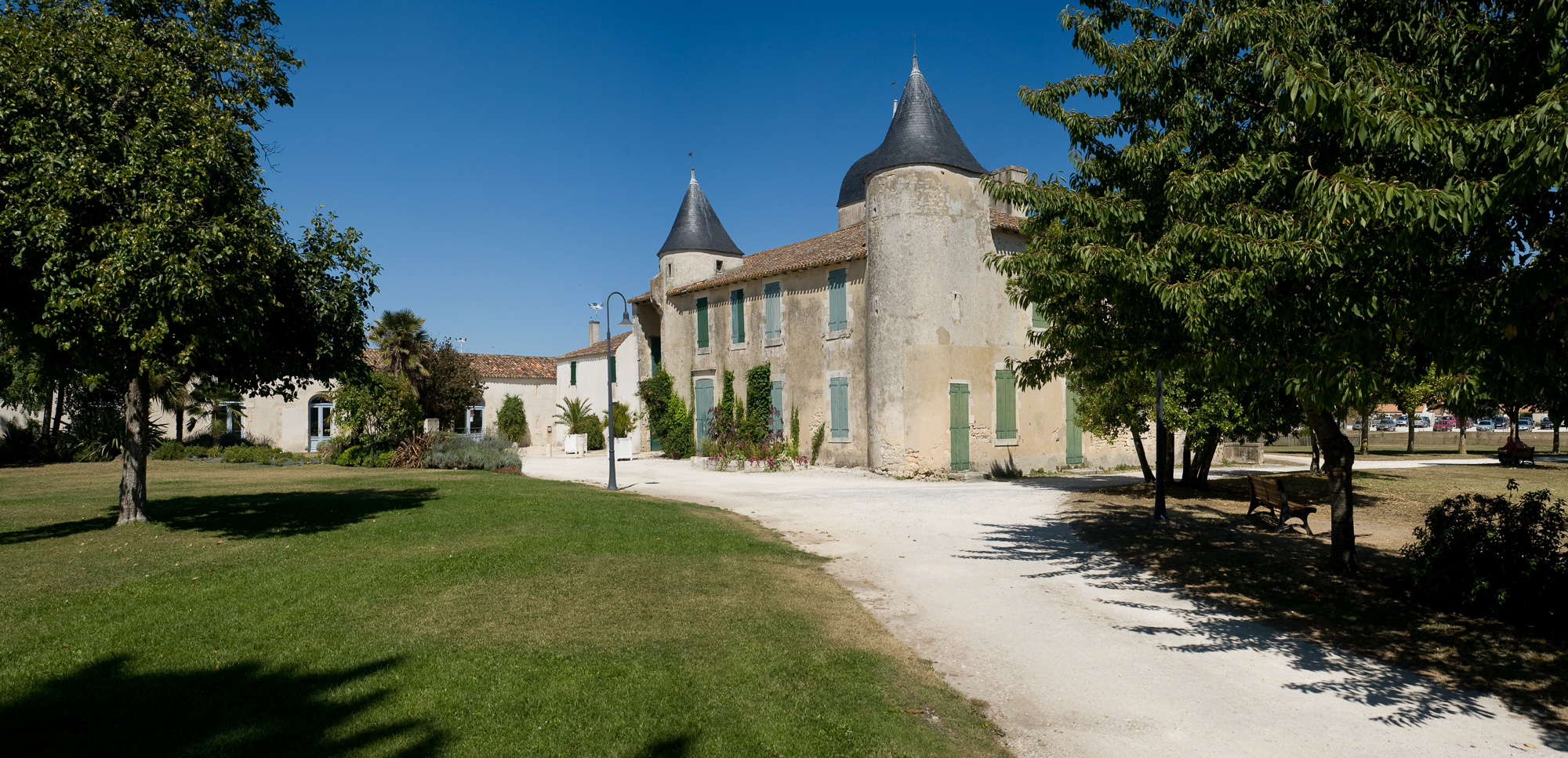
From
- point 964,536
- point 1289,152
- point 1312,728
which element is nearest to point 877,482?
point 964,536

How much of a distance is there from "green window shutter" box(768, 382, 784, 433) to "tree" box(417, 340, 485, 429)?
51.7 ft

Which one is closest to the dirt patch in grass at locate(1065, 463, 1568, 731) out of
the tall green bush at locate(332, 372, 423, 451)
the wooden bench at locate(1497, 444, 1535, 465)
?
the wooden bench at locate(1497, 444, 1535, 465)

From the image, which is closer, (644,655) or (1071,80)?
(644,655)

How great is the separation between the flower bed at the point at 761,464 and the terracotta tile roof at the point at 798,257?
5560mm

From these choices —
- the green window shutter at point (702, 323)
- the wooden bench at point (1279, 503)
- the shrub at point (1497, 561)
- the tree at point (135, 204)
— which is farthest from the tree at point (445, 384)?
the shrub at point (1497, 561)

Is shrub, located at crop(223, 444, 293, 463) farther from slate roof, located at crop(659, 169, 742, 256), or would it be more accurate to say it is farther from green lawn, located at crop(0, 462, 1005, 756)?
green lawn, located at crop(0, 462, 1005, 756)

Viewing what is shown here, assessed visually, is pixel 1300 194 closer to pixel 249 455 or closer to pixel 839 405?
pixel 839 405

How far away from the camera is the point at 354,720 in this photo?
4.23 m

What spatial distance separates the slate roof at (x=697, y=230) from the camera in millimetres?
29312

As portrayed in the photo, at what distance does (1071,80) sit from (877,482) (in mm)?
12699

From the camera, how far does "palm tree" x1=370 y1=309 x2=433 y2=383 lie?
105ft

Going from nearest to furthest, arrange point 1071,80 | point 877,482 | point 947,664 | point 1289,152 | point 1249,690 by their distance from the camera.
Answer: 1. point 1249,690
2. point 947,664
3. point 1289,152
4. point 1071,80
5. point 877,482

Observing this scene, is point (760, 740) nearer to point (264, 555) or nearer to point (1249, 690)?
point (1249, 690)

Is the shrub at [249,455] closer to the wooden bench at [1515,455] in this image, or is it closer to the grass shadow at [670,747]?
the grass shadow at [670,747]
